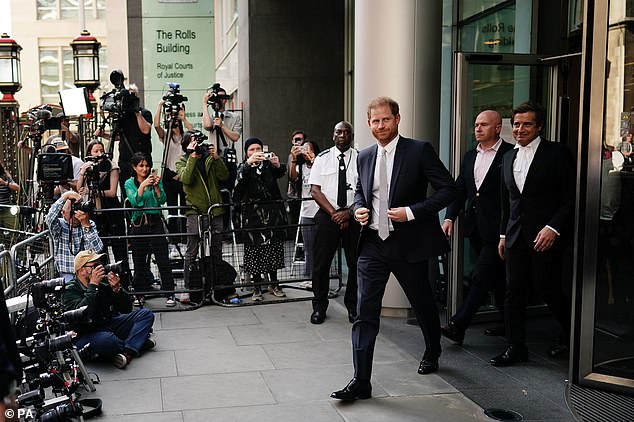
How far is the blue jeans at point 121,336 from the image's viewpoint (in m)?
6.01

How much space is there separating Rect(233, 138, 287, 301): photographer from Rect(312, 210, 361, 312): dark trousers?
1230 mm

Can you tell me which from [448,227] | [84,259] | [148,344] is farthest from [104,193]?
[448,227]

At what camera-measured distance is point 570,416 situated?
490 centimetres

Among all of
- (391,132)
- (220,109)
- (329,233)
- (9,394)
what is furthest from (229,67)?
(9,394)

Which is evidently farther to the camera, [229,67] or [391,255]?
[229,67]

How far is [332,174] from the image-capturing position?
23.8 ft

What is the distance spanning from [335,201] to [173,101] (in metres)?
3.22

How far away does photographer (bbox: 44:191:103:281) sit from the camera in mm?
6980

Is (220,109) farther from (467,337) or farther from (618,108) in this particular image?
(618,108)

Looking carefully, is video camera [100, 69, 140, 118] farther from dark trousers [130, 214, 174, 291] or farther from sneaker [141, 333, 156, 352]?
sneaker [141, 333, 156, 352]

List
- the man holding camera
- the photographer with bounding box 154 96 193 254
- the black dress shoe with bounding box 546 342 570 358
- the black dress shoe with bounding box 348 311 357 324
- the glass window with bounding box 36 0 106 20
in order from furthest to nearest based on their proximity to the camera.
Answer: the glass window with bounding box 36 0 106 20 < the photographer with bounding box 154 96 193 254 < the black dress shoe with bounding box 348 311 357 324 < the man holding camera < the black dress shoe with bounding box 546 342 570 358

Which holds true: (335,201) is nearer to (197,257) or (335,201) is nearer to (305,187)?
(197,257)

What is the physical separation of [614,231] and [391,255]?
1.70m

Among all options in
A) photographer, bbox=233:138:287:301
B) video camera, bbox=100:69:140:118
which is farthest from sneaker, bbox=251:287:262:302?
video camera, bbox=100:69:140:118
